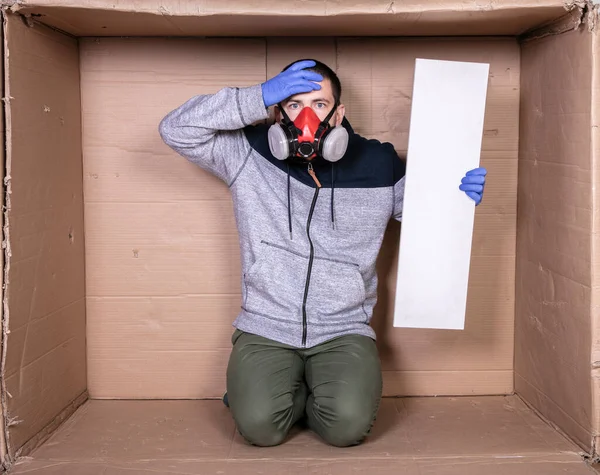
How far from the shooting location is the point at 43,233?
1876 millimetres

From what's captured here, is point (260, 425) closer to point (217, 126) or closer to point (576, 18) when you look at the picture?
point (217, 126)

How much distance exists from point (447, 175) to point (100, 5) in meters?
0.96

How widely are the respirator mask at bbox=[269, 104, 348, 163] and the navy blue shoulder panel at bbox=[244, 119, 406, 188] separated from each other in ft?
0.46

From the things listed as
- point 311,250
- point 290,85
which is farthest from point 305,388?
point 290,85

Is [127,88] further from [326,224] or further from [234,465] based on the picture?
[234,465]

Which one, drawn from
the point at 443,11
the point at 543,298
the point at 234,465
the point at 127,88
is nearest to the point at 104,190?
the point at 127,88

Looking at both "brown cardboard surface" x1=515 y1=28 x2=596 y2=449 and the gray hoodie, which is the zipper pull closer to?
the gray hoodie

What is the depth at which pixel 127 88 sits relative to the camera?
2.15 metres

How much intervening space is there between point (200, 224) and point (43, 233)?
485mm

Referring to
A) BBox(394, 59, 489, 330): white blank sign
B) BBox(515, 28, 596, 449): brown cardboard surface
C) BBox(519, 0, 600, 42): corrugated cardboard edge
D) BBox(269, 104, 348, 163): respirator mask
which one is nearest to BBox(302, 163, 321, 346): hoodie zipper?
BBox(269, 104, 348, 163): respirator mask

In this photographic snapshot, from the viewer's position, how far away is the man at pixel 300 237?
1.83m

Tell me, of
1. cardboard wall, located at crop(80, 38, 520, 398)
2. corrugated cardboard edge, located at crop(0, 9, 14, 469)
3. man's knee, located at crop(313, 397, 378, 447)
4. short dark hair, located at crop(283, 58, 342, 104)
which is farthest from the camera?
cardboard wall, located at crop(80, 38, 520, 398)

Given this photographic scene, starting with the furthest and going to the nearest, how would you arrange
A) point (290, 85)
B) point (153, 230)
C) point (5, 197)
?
point (153, 230) → point (290, 85) → point (5, 197)

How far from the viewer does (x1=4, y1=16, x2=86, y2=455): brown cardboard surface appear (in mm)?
1713
